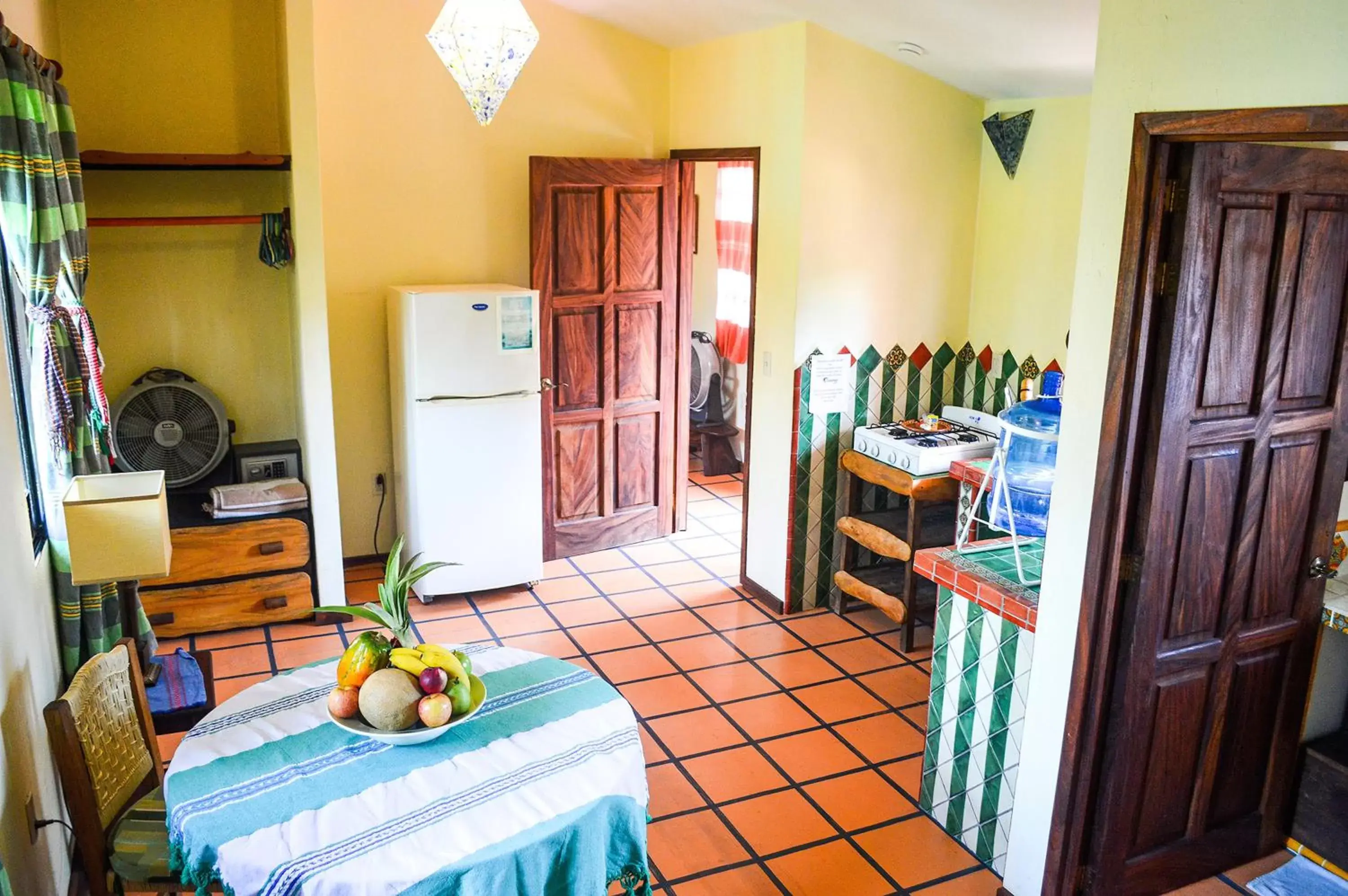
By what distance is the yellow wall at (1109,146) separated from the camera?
2240 millimetres

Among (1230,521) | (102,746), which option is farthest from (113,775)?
(1230,521)

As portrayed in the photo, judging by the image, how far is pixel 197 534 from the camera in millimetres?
4727

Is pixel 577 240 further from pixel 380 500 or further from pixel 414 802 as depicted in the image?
pixel 414 802

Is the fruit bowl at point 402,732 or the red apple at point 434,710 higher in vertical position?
the red apple at point 434,710

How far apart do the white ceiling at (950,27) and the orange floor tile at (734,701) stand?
2.64m

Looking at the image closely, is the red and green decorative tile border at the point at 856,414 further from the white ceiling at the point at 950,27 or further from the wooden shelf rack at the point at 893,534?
the white ceiling at the point at 950,27

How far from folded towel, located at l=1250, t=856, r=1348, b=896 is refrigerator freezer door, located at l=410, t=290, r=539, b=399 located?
3.62m

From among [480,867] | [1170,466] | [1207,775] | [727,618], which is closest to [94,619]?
[480,867]

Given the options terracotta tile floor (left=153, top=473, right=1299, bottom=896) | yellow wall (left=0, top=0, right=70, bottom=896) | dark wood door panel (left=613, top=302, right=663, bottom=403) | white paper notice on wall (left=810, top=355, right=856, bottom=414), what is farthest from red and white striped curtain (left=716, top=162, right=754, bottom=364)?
yellow wall (left=0, top=0, right=70, bottom=896)

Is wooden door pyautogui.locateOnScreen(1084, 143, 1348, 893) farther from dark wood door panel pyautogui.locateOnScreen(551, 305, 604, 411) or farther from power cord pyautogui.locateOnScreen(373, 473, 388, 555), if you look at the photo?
power cord pyautogui.locateOnScreen(373, 473, 388, 555)

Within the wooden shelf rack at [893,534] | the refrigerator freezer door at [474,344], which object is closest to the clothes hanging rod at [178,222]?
the refrigerator freezer door at [474,344]

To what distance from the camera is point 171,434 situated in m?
4.95

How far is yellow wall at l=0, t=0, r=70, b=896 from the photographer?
2.43 m

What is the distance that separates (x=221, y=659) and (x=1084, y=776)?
356cm
